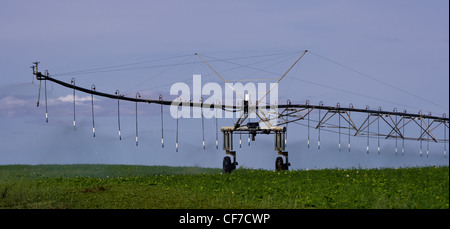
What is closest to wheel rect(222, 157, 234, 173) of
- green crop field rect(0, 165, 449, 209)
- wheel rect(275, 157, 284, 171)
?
wheel rect(275, 157, 284, 171)

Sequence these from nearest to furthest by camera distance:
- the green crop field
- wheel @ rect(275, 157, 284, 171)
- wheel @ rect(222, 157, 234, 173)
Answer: the green crop field → wheel @ rect(222, 157, 234, 173) → wheel @ rect(275, 157, 284, 171)

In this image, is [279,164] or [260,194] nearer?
[260,194]

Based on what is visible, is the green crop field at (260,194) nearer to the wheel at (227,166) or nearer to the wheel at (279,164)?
the wheel at (227,166)

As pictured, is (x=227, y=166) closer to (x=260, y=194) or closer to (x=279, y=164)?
(x=279, y=164)

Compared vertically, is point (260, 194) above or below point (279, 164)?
above

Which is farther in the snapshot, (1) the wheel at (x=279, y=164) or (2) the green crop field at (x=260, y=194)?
(1) the wheel at (x=279, y=164)

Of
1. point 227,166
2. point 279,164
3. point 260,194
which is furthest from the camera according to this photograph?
point 279,164

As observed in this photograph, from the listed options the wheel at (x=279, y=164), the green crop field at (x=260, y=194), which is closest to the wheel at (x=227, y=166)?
the wheel at (x=279, y=164)

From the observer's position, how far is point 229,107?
120 ft

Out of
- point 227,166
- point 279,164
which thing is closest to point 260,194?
point 227,166

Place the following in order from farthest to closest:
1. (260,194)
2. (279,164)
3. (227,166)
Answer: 1. (279,164)
2. (227,166)
3. (260,194)

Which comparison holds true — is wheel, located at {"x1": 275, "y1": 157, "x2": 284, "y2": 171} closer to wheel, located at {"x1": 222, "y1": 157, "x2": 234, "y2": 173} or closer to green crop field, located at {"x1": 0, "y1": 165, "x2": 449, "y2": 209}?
wheel, located at {"x1": 222, "y1": 157, "x2": 234, "y2": 173}
